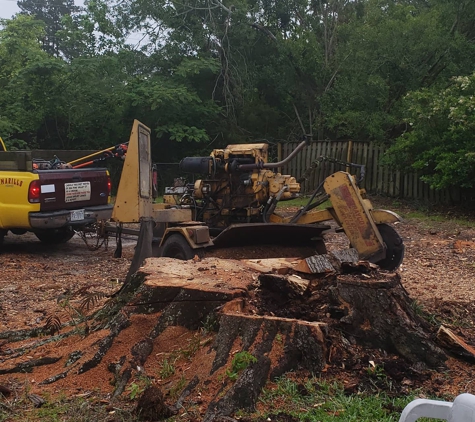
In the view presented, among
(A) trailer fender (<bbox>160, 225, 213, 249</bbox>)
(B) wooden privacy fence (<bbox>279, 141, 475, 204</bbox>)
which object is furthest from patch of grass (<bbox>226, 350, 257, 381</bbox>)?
(B) wooden privacy fence (<bbox>279, 141, 475, 204</bbox>)

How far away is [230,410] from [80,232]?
9.03m

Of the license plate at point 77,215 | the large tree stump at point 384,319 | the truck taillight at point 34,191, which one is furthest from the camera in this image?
the license plate at point 77,215

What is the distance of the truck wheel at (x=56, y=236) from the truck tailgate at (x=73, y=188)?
1.04 metres

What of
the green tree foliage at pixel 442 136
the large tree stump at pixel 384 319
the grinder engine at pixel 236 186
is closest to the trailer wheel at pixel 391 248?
the grinder engine at pixel 236 186

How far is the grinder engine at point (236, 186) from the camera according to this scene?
8992mm

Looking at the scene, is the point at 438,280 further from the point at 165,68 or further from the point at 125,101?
the point at 165,68

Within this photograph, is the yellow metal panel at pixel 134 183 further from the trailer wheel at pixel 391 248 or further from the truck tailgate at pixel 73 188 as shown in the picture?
the trailer wheel at pixel 391 248

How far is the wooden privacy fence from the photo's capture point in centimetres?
1672

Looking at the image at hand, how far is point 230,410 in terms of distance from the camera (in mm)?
3635

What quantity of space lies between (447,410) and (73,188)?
941 cm

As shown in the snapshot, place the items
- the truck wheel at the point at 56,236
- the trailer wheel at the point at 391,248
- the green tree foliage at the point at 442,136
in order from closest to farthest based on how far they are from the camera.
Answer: the trailer wheel at the point at 391,248, the truck wheel at the point at 56,236, the green tree foliage at the point at 442,136

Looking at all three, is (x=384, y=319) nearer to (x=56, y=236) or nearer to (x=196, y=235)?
(x=196, y=235)

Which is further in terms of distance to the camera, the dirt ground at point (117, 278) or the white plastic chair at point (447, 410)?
the dirt ground at point (117, 278)

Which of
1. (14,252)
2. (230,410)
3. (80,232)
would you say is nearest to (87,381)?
(230,410)
